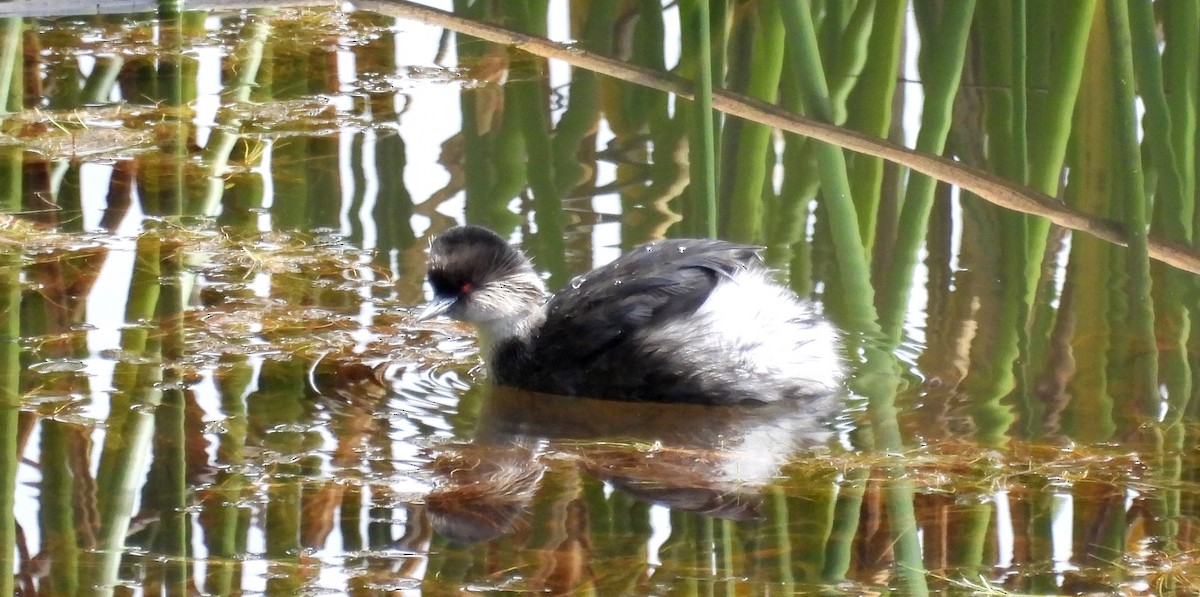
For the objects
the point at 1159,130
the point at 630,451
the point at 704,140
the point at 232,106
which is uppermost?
the point at 232,106

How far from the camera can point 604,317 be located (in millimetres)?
4613

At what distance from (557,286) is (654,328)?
654 mm

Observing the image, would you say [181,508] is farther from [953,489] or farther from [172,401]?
[953,489]

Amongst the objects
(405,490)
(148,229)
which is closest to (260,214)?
(148,229)

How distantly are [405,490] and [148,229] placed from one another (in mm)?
2048

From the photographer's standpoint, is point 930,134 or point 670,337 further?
point 930,134

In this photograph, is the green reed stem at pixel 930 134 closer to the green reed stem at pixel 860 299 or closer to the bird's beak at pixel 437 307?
the green reed stem at pixel 860 299

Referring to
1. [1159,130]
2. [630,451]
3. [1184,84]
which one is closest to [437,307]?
[630,451]

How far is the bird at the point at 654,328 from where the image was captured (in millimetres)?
4547

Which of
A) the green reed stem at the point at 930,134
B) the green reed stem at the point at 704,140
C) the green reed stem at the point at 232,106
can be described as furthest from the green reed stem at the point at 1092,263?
the green reed stem at the point at 232,106

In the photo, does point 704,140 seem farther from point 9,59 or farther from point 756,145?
point 9,59

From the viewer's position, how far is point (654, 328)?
4.60 metres

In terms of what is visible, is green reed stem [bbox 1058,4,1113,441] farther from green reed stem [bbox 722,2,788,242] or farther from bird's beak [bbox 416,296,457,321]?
bird's beak [bbox 416,296,457,321]

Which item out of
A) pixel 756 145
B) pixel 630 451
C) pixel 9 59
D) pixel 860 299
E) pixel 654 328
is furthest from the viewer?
pixel 9 59
